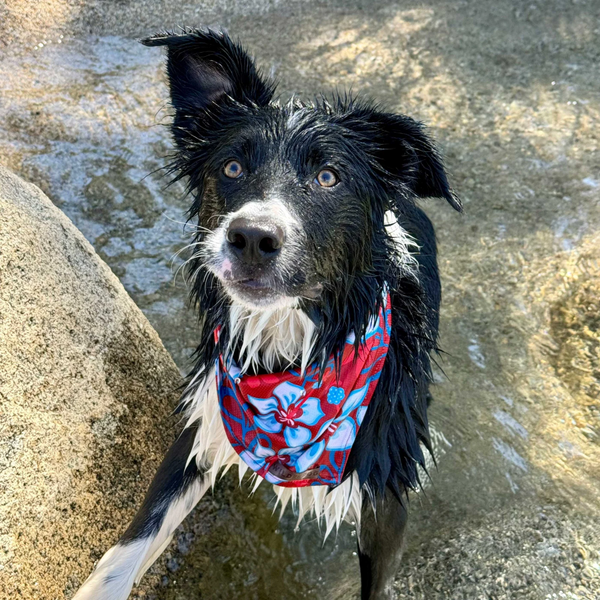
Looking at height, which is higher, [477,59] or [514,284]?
[477,59]

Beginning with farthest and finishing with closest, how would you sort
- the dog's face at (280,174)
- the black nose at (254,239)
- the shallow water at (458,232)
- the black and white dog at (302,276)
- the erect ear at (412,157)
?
the shallow water at (458,232) → the erect ear at (412,157) → the black and white dog at (302,276) → the dog's face at (280,174) → the black nose at (254,239)

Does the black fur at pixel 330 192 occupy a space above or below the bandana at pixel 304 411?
above

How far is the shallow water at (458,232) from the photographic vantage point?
3004 millimetres

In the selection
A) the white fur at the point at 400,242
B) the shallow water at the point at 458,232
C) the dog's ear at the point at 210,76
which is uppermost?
the dog's ear at the point at 210,76

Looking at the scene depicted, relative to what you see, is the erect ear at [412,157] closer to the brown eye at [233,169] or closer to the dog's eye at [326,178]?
the dog's eye at [326,178]

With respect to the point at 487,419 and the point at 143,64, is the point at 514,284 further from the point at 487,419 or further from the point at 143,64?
the point at 143,64

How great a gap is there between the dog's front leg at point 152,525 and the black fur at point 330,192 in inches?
16.7

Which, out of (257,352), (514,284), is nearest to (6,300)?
(257,352)

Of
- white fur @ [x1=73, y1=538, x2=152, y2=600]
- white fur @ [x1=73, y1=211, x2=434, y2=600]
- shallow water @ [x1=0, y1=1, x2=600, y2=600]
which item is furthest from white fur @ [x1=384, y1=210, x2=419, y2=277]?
white fur @ [x1=73, y1=538, x2=152, y2=600]

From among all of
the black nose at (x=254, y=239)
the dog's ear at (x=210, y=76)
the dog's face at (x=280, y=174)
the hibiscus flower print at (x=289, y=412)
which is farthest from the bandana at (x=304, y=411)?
the dog's ear at (x=210, y=76)

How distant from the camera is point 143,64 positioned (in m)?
5.79

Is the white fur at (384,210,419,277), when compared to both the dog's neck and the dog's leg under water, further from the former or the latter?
the dog's leg under water

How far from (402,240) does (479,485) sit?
53.8 inches

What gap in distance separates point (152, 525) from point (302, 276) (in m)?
1.06
